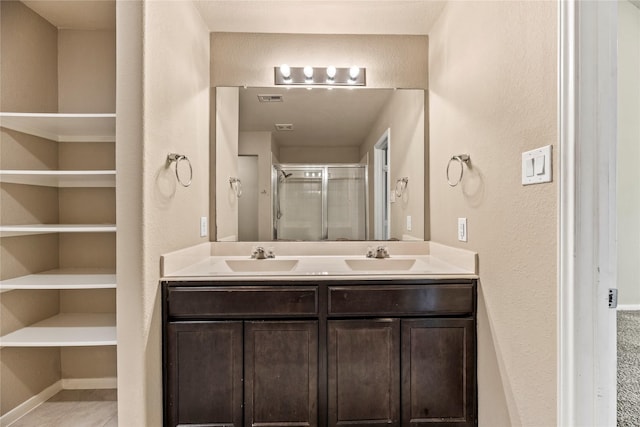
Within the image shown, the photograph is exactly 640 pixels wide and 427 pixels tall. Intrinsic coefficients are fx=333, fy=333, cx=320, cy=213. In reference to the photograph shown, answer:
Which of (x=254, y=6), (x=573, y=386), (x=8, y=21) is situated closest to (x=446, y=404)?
(x=573, y=386)

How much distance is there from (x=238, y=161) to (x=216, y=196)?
0.29m

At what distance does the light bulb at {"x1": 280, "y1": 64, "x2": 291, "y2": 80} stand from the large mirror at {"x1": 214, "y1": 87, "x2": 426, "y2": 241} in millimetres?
112

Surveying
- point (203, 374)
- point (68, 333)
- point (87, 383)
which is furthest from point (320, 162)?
point (87, 383)

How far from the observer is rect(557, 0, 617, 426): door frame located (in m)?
1.04

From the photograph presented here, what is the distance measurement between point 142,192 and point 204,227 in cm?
75

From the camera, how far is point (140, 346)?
4.95ft

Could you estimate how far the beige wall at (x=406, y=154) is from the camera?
2.33 meters

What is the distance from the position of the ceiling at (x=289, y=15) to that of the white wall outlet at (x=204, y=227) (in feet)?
4.23

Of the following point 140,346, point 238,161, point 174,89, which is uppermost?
point 174,89

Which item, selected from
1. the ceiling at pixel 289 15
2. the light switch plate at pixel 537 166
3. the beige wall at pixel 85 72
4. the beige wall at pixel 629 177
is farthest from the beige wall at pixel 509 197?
the beige wall at pixel 629 177

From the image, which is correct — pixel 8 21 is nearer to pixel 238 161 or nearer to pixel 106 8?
pixel 106 8

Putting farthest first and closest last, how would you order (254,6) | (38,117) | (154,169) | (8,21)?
1. (254,6)
2. (8,21)
3. (38,117)
4. (154,169)

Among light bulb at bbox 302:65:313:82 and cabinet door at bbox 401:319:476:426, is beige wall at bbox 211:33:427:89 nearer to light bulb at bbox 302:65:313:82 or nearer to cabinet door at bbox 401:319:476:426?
light bulb at bbox 302:65:313:82

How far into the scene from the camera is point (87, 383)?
7.04ft
